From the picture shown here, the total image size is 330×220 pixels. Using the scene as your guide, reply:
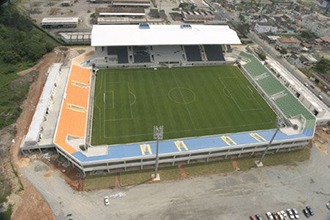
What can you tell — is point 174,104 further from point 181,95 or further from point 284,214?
point 284,214

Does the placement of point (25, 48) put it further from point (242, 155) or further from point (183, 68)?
point (242, 155)

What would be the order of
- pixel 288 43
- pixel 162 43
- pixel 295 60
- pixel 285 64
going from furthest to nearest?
1. pixel 288 43
2. pixel 295 60
3. pixel 285 64
4. pixel 162 43

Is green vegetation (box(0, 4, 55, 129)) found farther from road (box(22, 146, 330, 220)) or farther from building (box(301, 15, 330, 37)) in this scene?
building (box(301, 15, 330, 37))

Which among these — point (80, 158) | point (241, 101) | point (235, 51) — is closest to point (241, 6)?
point (235, 51)

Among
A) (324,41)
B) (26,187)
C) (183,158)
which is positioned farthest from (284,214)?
(324,41)

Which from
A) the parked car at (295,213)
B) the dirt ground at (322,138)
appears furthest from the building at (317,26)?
the parked car at (295,213)

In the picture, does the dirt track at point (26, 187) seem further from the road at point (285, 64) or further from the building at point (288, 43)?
the building at point (288, 43)
